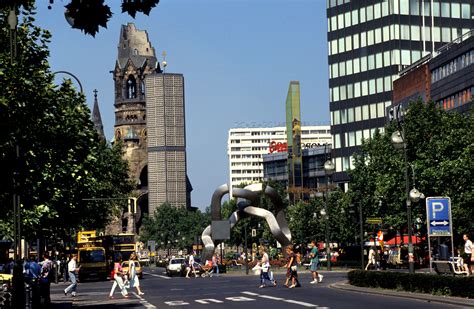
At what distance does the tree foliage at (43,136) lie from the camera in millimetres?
30828

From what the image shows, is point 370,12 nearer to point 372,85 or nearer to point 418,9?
point 418,9

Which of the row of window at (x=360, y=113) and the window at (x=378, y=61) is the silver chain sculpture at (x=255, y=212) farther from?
the window at (x=378, y=61)

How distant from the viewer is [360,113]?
137500mm

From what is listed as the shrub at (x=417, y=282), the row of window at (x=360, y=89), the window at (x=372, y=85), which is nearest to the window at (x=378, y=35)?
the row of window at (x=360, y=89)

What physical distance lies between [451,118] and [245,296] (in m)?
39.4

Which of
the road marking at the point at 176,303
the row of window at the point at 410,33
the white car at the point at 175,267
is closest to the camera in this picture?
the road marking at the point at 176,303

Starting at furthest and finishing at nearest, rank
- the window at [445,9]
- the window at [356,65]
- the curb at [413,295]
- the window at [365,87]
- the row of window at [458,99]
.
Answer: the window at [356,65] → the window at [365,87] → the window at [445,9] → the row of window at [458,99] → the curb at [413,295]

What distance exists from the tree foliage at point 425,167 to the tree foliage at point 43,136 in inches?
936

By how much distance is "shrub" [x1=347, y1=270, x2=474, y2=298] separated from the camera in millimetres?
31719

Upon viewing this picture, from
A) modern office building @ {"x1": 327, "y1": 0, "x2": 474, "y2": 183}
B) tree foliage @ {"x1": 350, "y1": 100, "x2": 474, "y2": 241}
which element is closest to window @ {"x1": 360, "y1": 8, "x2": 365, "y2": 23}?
modern office building @ {"x1": 327, "y1": 0, "x2": 474, "y2": 183}

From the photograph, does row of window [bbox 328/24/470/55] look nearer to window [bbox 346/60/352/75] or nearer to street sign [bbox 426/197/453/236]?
window [bbox 346/60/352/75]

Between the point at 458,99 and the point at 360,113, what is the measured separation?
36.2m

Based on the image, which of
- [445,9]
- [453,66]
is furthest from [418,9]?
[453,66]

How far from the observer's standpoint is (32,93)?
33156mm
